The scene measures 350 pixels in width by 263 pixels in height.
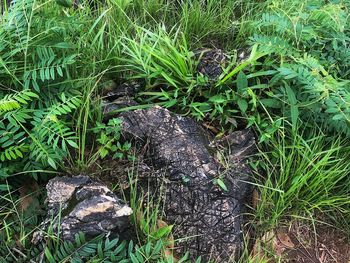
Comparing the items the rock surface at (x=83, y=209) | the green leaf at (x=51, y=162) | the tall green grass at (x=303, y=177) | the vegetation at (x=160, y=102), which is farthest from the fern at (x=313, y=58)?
the green leaf at (x=51, y=162)

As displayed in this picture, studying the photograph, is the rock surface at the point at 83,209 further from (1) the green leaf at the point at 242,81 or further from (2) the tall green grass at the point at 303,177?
(1) the green leaf at the point at 242,81

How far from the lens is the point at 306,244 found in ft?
8.03

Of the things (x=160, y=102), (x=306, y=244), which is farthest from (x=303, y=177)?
(x=160, y=102)

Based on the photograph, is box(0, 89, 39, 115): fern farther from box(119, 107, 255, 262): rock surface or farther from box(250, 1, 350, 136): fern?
box(250, 1, 350, 136): fern

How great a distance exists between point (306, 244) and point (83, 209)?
4.02 ft

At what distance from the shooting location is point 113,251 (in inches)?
79.4

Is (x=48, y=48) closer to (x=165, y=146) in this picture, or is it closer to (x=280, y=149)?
(x=165, y=146)

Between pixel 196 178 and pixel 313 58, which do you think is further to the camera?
pixel 313 58

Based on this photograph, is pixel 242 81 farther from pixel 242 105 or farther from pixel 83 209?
pixel 83 209

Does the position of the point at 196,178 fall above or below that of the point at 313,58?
below

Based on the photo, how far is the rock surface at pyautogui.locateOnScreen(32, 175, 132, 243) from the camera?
204 centimetres

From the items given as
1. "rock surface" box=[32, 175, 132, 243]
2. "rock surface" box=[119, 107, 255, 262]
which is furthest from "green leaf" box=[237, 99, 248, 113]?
"rock surface" box=[32, 175, 132, 243]

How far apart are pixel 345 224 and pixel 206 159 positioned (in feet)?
2.88

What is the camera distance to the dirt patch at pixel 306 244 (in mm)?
2385
